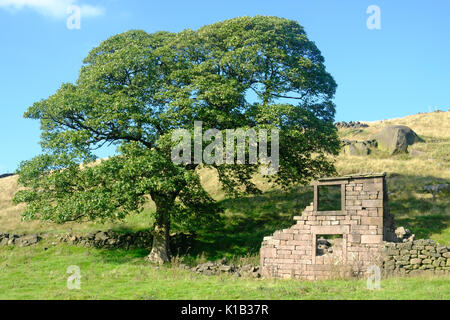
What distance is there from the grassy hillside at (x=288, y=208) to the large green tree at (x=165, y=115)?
10.4ft

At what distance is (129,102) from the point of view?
2573 centimetres

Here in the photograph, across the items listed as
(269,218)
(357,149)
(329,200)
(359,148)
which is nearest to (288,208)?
(269,218)

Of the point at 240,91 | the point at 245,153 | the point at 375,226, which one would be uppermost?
the point at 240,91

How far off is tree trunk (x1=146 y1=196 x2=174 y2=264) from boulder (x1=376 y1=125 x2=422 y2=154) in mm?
34126

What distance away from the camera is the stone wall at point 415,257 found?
18.4 meters

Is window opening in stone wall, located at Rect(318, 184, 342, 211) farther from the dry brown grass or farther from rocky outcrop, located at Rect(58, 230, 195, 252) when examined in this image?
rocky outcrop, located at Rect(58, 230, 195, 252)

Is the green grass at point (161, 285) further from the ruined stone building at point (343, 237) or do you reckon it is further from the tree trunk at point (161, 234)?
the ruined stone building at point (343, 237)

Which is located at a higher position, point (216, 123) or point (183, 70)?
point (183, 70)

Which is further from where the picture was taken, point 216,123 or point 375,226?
point 216,123

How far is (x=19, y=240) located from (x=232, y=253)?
15020 mm

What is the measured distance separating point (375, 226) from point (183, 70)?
1384 cm

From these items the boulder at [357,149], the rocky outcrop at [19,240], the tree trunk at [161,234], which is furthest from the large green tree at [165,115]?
the boulder at [357,149]

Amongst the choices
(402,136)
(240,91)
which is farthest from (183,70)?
(402,136)
